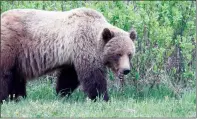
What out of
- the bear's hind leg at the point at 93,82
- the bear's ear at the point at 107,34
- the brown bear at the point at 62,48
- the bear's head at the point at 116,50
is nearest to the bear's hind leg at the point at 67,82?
the brown bear at the point at 62,48

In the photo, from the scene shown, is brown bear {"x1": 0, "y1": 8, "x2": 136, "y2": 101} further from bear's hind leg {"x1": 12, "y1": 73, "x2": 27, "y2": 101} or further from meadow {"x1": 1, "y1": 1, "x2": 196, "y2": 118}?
meadow {"x1": 1, "y1": 1, "x2": 196, "y2": 118}

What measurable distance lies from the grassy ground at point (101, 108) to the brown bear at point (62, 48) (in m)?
0.42

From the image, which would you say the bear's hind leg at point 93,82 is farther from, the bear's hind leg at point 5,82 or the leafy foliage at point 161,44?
the leafy foliage at point 161,44

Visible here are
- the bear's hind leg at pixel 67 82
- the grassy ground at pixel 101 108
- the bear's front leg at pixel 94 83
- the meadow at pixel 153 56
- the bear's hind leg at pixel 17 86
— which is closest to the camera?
the grassy ground at pixel 101 108

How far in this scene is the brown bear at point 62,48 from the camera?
8859 mm

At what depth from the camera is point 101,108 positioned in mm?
8062

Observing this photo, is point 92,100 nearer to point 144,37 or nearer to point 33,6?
point 144,37

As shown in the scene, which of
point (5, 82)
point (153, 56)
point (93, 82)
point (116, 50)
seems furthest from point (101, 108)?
point (153, 56)

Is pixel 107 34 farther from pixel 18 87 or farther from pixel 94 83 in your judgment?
pixel 18 87

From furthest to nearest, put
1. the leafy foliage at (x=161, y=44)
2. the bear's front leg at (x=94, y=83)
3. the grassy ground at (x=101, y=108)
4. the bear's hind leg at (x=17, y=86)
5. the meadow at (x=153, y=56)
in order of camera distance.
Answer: the leafy foliage at (x=161, y=44) < the meadow at (x=153, y=56) < the bear's hind leg at (x=17, y=86) < the bear's front leg at (x=94, y=83) < the grassy ground at (x=101, y=108)

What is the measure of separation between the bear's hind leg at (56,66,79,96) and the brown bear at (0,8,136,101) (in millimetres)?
107

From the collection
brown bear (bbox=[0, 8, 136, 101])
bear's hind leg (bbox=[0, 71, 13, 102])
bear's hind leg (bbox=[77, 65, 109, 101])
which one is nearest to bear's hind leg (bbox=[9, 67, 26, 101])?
brown bear (bbox=[0, 8, 136, 101])

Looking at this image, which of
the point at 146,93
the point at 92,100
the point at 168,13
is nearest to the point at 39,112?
the point at 92,100

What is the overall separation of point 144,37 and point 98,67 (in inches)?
88.6
